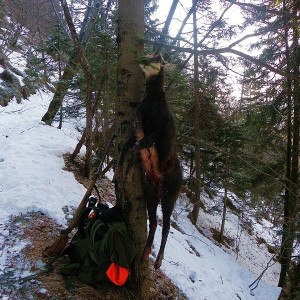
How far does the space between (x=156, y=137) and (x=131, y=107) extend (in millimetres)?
447

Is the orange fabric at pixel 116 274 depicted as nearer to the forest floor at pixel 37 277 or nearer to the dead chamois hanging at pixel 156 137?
the forest floor at pixel 37 277

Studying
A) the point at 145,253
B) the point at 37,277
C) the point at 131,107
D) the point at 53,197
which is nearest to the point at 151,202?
the point at 145,253

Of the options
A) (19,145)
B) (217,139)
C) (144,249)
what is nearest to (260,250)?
(217,139)

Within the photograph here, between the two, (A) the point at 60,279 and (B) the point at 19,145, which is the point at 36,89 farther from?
(A) the point at 60,279

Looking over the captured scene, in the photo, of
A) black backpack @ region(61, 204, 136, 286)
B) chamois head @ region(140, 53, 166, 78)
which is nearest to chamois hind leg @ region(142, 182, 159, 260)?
black backpack @ region(61, 204, 136, 286)

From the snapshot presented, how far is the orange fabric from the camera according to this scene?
249 centimetres

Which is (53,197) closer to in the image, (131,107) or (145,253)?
(145,253)

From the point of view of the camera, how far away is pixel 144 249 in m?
2.76

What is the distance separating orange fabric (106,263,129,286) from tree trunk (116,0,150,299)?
25 centimetres

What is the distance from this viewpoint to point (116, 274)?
250 centimetres

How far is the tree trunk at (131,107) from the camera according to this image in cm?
272

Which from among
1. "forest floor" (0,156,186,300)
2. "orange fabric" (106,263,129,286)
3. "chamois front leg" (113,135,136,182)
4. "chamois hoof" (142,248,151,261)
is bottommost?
"forest floor" (0,156,186,300)

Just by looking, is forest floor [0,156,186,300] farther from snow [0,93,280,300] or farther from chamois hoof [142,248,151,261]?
chamois hoof [142,248,151,261]

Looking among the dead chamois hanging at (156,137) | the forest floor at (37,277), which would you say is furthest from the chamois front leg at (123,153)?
the forest floor at (37,277)
